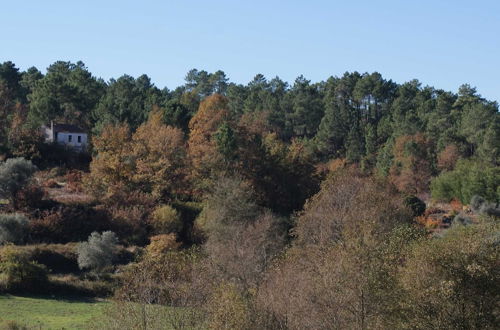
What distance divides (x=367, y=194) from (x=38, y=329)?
78.5 feet

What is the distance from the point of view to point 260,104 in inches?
3794

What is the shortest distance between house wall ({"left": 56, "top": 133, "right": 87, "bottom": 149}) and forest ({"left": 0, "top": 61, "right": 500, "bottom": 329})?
3.99 ft

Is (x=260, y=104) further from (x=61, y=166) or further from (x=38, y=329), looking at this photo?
(x=38, y=329)

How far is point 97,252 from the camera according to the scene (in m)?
44.8

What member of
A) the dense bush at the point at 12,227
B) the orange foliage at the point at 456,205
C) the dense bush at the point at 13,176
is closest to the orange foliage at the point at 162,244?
the dense bush at the point at 12,227

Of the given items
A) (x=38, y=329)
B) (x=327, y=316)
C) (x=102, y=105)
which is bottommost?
(x=38, y=329)

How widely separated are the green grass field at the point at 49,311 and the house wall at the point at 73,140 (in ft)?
104

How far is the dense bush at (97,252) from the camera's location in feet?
146

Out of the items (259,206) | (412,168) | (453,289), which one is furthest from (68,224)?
(412,168)

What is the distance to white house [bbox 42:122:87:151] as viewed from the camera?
68812 millimetres

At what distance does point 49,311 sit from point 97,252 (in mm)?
9997

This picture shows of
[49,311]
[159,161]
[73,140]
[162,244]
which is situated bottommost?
[49,311]

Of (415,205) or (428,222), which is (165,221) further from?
(428,222)

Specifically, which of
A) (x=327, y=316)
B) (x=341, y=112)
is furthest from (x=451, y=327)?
(x=341, y=112)
